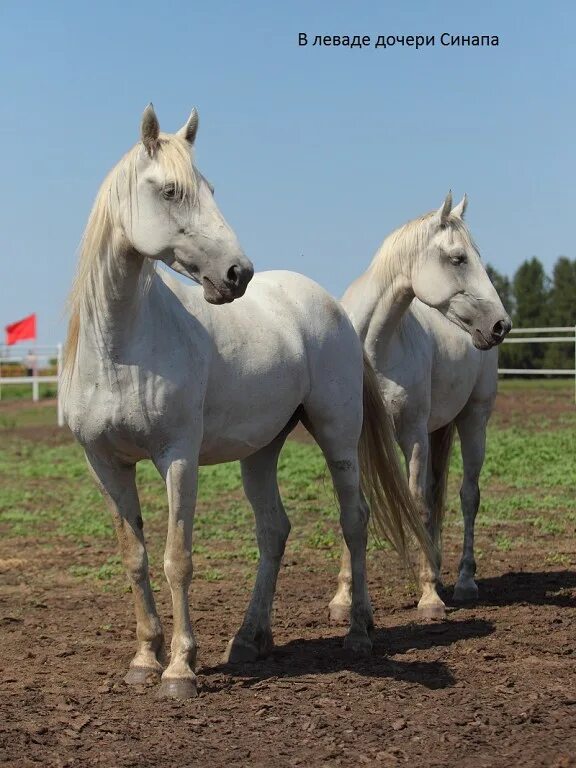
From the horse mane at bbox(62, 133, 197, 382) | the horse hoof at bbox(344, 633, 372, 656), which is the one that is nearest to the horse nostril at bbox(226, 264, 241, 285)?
the horse mane at bbox(62, 133, 197, 382)

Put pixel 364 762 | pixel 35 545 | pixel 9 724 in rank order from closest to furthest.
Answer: pixel 364 762
pixel 9 724
pixel 35 545

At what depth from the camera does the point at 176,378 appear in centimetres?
467

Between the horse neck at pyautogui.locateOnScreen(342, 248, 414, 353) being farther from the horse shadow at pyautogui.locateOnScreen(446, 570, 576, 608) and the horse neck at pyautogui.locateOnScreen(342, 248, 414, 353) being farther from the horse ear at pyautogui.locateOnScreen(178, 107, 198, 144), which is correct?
the horse ear at pyautogui.locateOnScreen(178, 107, 198, 144)

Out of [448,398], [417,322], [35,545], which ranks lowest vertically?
[35,545]

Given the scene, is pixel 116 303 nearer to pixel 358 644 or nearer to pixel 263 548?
pixel 263 548

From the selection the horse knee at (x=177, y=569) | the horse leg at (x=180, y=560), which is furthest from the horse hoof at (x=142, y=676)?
the horse knee at (x=177, y=569)

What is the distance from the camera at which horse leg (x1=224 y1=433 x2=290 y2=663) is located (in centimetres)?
538

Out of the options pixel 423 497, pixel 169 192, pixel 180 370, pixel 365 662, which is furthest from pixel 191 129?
pixel 423 497

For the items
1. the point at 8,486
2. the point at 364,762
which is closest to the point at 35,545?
the point at 8,486

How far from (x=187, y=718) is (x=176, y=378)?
55.6 inches

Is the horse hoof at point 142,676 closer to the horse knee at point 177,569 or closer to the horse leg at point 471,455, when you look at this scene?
the horse knee at point 177,569

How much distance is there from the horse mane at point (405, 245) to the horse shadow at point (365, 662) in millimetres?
2169

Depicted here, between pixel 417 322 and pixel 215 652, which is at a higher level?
pixel 417 322

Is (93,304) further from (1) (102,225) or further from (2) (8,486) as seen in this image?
(2) (8,486)
